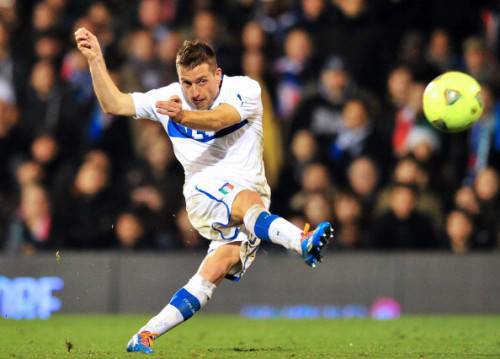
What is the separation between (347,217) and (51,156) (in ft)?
12.8

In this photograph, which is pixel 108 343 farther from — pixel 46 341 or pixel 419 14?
pixel 419 14

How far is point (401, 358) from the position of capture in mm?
7340

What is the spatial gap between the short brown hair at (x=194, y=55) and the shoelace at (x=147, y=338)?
6.19 ft

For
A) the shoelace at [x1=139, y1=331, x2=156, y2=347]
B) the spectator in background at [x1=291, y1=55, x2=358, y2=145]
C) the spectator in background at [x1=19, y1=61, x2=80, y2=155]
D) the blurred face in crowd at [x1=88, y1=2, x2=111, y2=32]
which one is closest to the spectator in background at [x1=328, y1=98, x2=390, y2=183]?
the spectator in background at [x1=291, y1=55, x2=358, y2=145]

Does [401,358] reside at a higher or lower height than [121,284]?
lower

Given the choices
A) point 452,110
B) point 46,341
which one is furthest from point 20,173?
point 452,110

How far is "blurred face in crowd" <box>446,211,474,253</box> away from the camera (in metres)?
12.0

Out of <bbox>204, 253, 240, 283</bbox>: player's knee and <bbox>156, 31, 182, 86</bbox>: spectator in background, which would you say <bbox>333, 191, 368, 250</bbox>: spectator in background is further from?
<bbox>204, 253, 240, 283</bbox>: player's knee

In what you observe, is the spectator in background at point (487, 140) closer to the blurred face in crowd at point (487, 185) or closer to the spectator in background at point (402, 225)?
the blurred face in crowd at point (487, 185)

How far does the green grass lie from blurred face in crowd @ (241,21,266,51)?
3.24 meters

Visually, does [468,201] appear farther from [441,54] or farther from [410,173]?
[441,54]

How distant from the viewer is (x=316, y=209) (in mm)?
12211

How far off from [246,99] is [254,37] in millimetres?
5397

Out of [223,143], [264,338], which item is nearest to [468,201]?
[264,338]
